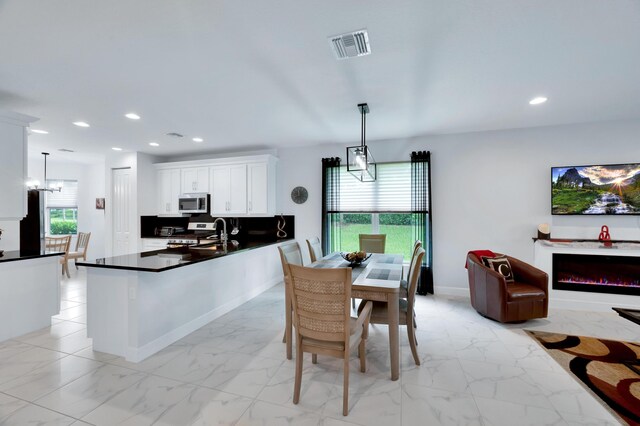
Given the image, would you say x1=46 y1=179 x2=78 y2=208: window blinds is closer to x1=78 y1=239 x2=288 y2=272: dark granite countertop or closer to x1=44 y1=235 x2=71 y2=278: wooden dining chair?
x1=44 y1=235 x2=71 y2=278: wooden dining chair

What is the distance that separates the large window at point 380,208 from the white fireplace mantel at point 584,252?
1.86m

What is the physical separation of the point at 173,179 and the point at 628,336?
7310mm

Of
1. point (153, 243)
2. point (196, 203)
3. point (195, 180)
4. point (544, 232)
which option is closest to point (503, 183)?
point (544, 232)

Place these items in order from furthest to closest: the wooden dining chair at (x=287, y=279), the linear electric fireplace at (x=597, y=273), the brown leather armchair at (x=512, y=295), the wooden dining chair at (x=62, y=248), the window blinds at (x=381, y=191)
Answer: the wooden dining chair at (x=62, y=248) → the window blinds at (x=381, y=191) → the linear electric fireplace at (x=597, y=273) → the brown leather armchair at (x=512, y=295) → the wooden dining chair at (x=287, y=279)

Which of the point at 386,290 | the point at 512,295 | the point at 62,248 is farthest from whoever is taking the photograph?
the point at 62,248

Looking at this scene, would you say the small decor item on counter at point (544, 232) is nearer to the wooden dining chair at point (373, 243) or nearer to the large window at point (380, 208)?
the large window at point (380, 208)

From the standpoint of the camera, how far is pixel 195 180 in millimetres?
5621

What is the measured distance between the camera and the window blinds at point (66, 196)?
6711mm

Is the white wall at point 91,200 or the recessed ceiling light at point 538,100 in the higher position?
the recessed ceiling light at point 538,100

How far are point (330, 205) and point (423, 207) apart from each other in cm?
161

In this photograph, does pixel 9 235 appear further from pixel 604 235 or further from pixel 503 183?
pixel 604 235

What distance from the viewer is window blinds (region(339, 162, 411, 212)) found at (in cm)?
481

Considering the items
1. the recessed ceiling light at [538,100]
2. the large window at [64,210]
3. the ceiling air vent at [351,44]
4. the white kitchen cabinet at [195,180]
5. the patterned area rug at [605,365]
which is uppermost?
the recessed ceiling light at [538,100]

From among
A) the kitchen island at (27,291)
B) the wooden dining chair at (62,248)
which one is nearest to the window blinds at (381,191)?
the kitchen island at (27,291)
